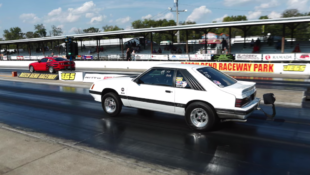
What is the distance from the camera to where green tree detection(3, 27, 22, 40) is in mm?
134625

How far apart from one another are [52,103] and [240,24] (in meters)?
22.9

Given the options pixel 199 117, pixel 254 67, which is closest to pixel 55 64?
pixel 254 67

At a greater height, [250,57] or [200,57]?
[200,57]

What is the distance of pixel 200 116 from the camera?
20.3ft

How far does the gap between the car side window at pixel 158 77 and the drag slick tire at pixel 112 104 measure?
3.43 ft

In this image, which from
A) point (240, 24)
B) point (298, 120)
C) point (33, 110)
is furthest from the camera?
point (240, 24)

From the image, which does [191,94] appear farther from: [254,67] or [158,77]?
[254,67]

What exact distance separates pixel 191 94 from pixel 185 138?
1059 millimetres

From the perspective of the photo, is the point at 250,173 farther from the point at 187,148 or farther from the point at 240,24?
the point at 240,24

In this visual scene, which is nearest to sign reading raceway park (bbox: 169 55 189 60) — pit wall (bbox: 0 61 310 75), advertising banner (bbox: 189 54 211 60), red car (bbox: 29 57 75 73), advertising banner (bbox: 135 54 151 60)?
advertising banner (bbox: 189 54 211 60)

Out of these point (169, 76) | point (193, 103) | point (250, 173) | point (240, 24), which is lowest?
point (250, 173)

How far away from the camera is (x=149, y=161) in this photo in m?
4.78

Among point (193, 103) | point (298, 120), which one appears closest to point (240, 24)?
point (298, 120)

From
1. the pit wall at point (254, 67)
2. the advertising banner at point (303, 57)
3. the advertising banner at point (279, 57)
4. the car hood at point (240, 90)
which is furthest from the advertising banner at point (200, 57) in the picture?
the car hood at point (240, 90)
